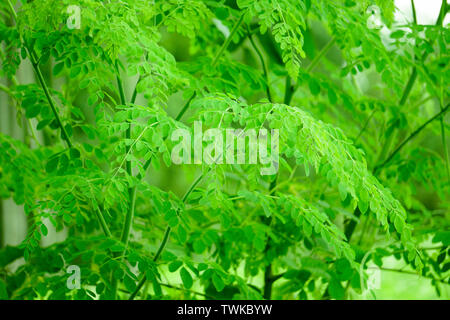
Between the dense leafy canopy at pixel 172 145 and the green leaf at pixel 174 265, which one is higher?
the dense leafy canopy at pixel 172 145

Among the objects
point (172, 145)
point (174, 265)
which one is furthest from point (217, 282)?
point (172, 145)

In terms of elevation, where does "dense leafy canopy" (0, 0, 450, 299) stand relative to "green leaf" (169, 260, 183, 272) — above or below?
above

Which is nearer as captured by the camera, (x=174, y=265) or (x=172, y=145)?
(x=172, y=145)

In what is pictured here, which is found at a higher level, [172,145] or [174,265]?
A: [172,145]

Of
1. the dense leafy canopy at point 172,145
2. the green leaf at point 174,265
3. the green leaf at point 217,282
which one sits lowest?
the green leaf at point 217,282

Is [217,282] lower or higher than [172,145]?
lower

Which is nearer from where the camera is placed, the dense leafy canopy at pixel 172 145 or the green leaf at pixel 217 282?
the dense leafy canopy at pixel 172 145

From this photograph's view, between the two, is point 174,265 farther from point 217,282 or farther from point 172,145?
point 172,145

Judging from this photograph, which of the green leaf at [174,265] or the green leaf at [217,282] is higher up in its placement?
the green leaf at [174,265]

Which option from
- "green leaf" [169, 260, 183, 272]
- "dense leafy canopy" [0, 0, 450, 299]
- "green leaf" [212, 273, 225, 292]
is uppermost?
"dense leafy canopy" [0, 0, 450, 299]

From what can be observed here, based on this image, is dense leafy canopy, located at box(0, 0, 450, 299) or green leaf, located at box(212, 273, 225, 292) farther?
green leaf, located at box(212, 273, 225, 292)

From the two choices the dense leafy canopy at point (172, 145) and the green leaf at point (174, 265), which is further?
the green leaf at point (174, 265)

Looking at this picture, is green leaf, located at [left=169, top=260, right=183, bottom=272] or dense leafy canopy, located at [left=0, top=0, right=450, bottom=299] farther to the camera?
green leaf, located at [left=169, top=260, right=183, bottom=272]

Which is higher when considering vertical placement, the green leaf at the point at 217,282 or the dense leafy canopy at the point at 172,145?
the dense leafy canopy at the point at 172,145
